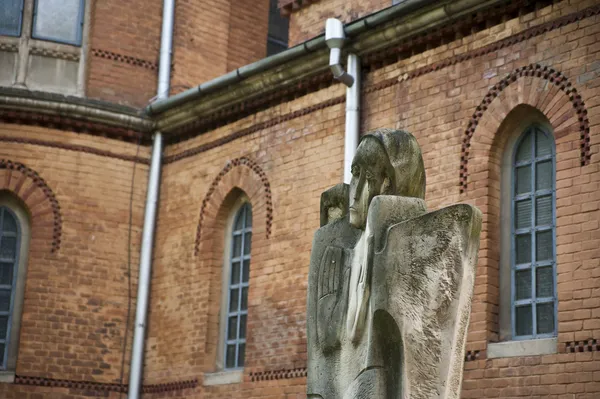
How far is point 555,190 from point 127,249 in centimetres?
708

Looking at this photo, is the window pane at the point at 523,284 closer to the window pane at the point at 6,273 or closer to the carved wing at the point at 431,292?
the carved wing at the point at 431,292

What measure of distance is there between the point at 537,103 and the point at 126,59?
7.42 meters

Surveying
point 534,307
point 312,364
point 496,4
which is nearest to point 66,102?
point 496,4

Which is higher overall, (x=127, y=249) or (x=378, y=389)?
(x=127, y=249)

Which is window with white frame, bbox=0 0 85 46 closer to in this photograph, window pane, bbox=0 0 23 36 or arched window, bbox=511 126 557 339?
window pane, bbox=0 0 23 36

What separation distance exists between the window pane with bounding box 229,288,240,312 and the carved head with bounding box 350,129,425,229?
31.9 ft

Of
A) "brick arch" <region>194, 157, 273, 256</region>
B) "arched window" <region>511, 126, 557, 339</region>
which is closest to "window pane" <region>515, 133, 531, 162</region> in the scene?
"arched window" <region>511, 126, 557, 339</region>

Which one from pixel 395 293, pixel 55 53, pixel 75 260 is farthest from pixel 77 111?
pixel 395 293

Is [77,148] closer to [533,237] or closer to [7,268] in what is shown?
[7,268]

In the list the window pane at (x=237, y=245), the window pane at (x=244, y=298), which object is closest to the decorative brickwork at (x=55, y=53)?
the window pane at (x=237, y=245)

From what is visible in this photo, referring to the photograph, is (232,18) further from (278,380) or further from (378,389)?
(378,389)

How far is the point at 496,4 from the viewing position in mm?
11562

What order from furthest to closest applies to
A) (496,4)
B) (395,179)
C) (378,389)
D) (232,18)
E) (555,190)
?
(232,18) < (496,4) < (555,190) < (395,179) < (378,389)

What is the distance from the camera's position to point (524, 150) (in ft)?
37.7
